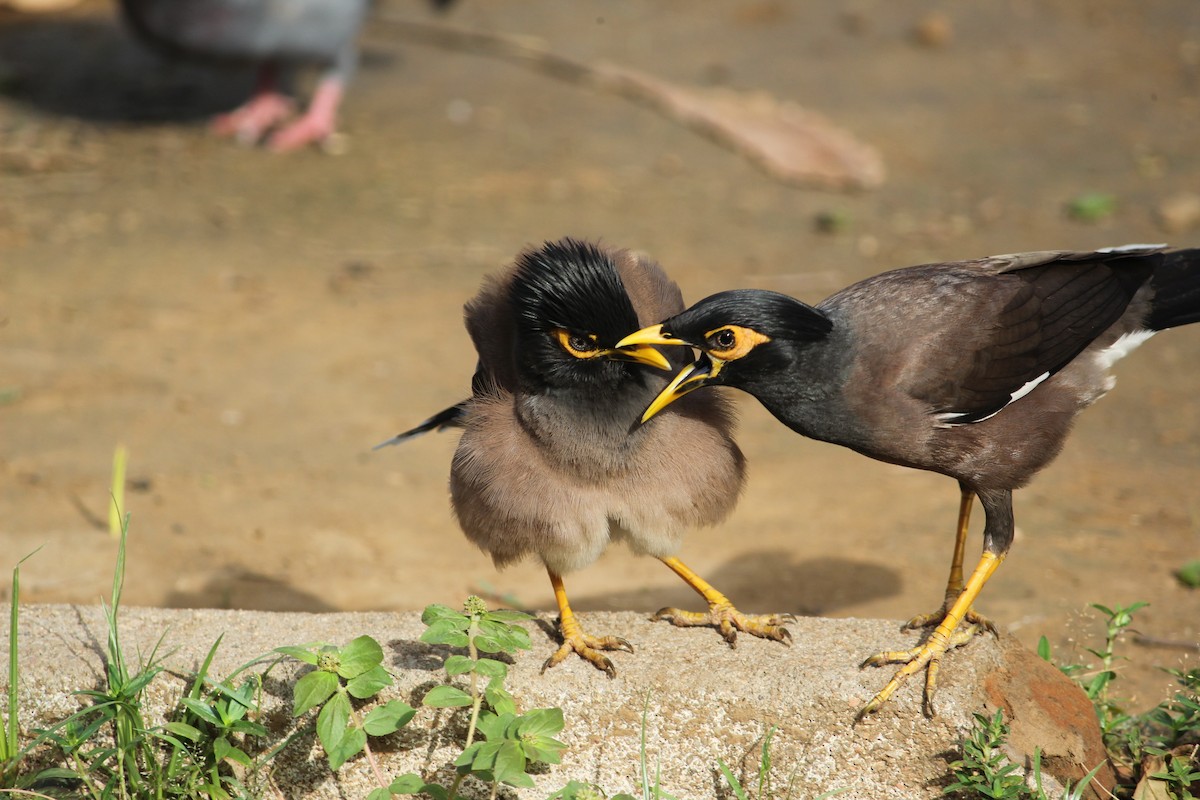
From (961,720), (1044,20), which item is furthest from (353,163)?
(961,720)

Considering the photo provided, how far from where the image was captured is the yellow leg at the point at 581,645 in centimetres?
318

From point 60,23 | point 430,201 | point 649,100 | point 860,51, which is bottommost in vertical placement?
point 60,23

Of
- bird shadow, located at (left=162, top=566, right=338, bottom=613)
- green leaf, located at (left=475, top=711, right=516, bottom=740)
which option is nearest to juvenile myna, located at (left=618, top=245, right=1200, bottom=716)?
green leaf, located at (left=475, top=711, right=516, bottom=740)

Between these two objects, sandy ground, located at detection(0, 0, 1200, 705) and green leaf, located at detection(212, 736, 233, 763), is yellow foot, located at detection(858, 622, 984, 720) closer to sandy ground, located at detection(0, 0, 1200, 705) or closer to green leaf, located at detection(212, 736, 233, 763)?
sandy ground, located at detection(0, 0, 1200, 705)

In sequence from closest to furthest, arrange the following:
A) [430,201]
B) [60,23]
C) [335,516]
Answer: [335,516] → [430,201] → [60,23]

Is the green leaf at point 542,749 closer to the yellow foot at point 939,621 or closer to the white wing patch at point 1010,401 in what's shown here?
the yellow foot at point 939,621

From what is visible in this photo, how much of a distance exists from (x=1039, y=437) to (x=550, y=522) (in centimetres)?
130

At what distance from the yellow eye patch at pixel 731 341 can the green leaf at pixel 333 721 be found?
1.23m

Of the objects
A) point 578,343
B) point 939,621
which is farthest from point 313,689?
point 939,621

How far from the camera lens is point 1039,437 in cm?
332

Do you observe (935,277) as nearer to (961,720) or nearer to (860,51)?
(961,720)

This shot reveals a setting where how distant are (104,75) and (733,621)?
888 cm

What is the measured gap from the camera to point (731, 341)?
3.20 meters

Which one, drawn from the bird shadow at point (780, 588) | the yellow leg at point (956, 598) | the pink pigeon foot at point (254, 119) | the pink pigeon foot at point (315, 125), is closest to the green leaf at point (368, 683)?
A: the yellow leg at point (956, 598)
